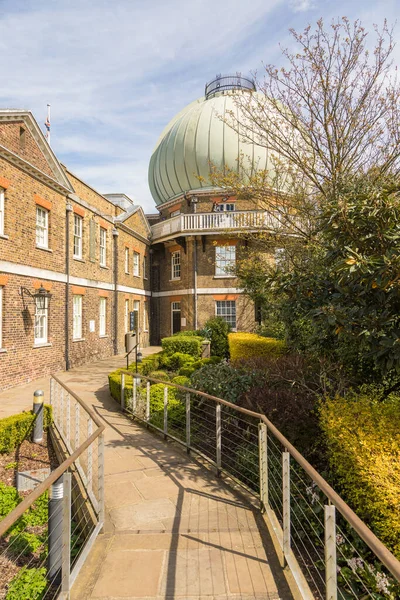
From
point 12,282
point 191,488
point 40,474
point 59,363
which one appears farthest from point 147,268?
point 191,488

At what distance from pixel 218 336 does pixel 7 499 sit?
15090 mm

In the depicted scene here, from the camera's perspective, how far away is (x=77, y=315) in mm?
17297

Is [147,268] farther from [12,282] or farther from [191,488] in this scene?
[191,488]

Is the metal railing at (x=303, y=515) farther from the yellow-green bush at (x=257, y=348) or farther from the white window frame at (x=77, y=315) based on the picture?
the white window frame at (x=77, y=315)

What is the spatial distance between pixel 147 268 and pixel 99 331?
8.13m

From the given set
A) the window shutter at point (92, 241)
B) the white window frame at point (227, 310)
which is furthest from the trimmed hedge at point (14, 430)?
the white window frame at point (227, 310)

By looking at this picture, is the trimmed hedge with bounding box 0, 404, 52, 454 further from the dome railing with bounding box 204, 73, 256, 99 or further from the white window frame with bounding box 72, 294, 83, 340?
the dome railing with bounding box 204, 73, 256, 99

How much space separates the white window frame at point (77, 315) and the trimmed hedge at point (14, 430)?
8.85 m

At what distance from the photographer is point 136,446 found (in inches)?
280

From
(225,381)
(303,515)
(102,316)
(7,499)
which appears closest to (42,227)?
Answer: (102,316)

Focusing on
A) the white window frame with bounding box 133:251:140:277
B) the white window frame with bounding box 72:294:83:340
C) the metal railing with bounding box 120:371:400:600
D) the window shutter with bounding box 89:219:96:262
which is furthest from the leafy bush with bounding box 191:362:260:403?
the white window frame with bounding box 133:251:140:277

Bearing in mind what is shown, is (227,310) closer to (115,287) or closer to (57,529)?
(115,287)

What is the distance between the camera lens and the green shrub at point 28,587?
A: 396 centimetres

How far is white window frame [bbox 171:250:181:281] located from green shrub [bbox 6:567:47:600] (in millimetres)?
21616
